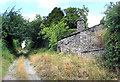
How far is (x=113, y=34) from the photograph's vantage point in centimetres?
640

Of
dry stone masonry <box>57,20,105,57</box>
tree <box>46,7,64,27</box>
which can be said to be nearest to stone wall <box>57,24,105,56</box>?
dry stone masonry <box>57,20,105,57</box>

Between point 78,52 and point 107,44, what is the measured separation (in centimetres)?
393

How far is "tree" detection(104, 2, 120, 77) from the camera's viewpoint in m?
6.05

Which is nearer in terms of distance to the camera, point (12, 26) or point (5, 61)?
point (5, 61)

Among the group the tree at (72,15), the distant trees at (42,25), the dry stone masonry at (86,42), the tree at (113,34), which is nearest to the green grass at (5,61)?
the distant trees at (42,25)

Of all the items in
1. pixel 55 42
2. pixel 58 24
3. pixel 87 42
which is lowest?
pixel 87 42

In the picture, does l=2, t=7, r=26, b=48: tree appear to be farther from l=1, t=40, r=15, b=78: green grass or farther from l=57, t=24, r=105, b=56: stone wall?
l=57, t=24, r=105, b=56: stone wall

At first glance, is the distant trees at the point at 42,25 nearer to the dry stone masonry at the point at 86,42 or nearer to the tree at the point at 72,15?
the tree at the point at 72,15

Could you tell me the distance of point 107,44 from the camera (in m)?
6.84

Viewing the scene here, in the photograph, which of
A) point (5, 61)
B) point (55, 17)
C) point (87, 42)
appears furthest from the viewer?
point (55, 17)

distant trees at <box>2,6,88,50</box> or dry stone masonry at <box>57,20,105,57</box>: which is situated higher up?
distant trees at <box>2,6,88,50</box>

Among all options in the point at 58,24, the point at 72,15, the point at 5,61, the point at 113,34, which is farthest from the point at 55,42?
the point at 113,34

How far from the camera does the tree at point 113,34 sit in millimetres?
6055

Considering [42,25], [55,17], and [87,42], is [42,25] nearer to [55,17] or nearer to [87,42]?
[55,17]
